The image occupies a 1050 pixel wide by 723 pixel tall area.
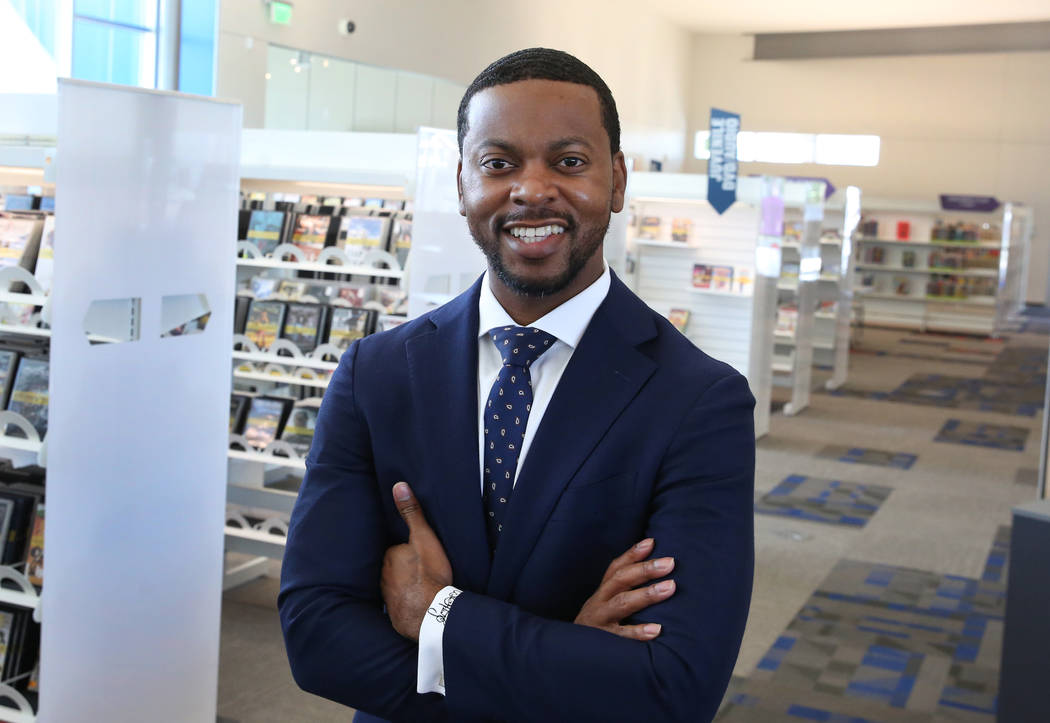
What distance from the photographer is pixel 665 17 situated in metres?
19.2

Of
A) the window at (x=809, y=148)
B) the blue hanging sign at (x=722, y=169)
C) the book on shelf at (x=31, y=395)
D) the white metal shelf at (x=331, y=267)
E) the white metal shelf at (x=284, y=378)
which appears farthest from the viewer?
the window at (x=809, y=148)

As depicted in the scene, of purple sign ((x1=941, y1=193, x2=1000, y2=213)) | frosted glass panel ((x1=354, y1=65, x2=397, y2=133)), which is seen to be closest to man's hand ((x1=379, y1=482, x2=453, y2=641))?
frosted glass panel ((x1=354, y1=65, x2=397, y2=133))

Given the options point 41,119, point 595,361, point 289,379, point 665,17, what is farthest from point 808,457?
point 665,17

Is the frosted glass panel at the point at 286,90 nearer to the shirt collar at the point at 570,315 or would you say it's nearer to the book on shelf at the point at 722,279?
the book on shelf at the point at 722,279

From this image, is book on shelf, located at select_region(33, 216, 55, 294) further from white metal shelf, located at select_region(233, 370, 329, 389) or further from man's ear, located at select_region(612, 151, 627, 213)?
man's ear, located at select_region(612, 151, 627, 213)

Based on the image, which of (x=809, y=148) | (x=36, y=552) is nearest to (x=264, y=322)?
(x=36, y=552)

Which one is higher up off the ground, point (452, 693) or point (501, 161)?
point (501, 161)

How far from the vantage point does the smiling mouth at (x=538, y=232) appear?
123 cm

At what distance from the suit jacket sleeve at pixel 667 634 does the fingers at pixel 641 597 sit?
0.01 meters

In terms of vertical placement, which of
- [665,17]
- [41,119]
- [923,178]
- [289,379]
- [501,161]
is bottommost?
[289,379]

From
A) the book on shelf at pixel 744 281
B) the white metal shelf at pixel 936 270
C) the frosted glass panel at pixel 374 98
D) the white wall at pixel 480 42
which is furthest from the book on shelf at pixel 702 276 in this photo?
the white metal shelf at pixel 936 270

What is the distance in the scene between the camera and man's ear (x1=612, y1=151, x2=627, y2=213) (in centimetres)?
129

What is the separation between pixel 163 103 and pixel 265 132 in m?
2.45

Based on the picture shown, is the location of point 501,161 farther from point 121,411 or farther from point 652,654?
point 121,411
